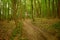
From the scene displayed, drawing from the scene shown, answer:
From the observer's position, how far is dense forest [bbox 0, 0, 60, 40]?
11.1 feet

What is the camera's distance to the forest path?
336 cm

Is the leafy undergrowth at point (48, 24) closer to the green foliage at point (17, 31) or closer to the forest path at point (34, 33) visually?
the forest path at point (34, 33)

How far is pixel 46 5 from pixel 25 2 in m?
0.50

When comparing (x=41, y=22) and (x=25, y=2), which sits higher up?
(x=25, y=2)

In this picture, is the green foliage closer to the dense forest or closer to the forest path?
the dense forest

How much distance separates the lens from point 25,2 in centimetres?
352

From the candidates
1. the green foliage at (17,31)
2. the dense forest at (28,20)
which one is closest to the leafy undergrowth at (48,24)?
the dense forest at (28,20)

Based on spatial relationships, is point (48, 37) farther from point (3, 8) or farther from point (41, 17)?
point (3, 8)

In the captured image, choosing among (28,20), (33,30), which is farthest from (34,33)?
(28,20)

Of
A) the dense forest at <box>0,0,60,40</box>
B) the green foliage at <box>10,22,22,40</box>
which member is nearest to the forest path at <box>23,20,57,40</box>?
the dense forest at <box>0,0,60,40</box>

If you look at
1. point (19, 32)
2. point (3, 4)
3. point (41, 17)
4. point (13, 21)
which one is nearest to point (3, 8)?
point (3, 4)

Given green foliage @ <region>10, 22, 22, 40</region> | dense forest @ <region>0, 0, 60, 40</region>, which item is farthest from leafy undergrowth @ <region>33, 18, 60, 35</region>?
green foliage @ <region>10, 22, 22, 40</region>

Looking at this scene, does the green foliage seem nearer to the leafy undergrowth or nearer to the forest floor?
the forest floor

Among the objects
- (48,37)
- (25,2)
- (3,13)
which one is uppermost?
(25,2)
